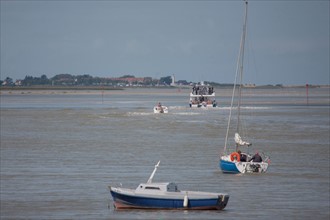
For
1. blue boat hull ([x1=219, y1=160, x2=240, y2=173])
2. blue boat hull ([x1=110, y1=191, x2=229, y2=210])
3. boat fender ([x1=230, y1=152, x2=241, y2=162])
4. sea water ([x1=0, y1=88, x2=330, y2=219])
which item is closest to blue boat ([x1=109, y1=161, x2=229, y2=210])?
blue boat hull ([x1=110, y1=191, x2=229, y2=210])

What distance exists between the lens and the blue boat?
99.6 ft

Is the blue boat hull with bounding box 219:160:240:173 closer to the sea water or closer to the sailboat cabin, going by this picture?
the sea water

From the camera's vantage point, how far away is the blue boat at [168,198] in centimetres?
3034

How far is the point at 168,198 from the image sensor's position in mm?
30359

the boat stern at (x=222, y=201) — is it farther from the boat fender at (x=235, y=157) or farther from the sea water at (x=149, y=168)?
the boat fender at (x=235, y=157)

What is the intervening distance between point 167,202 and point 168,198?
192 mm

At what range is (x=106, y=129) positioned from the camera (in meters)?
73.5

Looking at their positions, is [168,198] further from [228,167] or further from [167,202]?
[228,167]

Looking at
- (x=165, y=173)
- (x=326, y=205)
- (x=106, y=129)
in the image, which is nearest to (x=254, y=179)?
(x=165, y=173)

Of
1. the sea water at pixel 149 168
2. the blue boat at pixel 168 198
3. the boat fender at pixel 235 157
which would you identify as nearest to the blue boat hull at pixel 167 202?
the blue boat at pixel 168 198

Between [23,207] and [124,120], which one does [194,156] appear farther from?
[124,120]

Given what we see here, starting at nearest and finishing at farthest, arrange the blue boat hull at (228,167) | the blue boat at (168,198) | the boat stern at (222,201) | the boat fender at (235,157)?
the blue boat at (168,198), the boat stern at (222,201), the blue boat hull at (228,167), the boat fender at (235,157)

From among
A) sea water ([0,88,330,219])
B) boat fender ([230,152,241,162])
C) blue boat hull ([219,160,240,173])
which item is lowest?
sea water ([0,88,330,219])

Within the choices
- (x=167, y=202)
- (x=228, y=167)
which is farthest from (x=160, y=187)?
(x=228, y=167)
